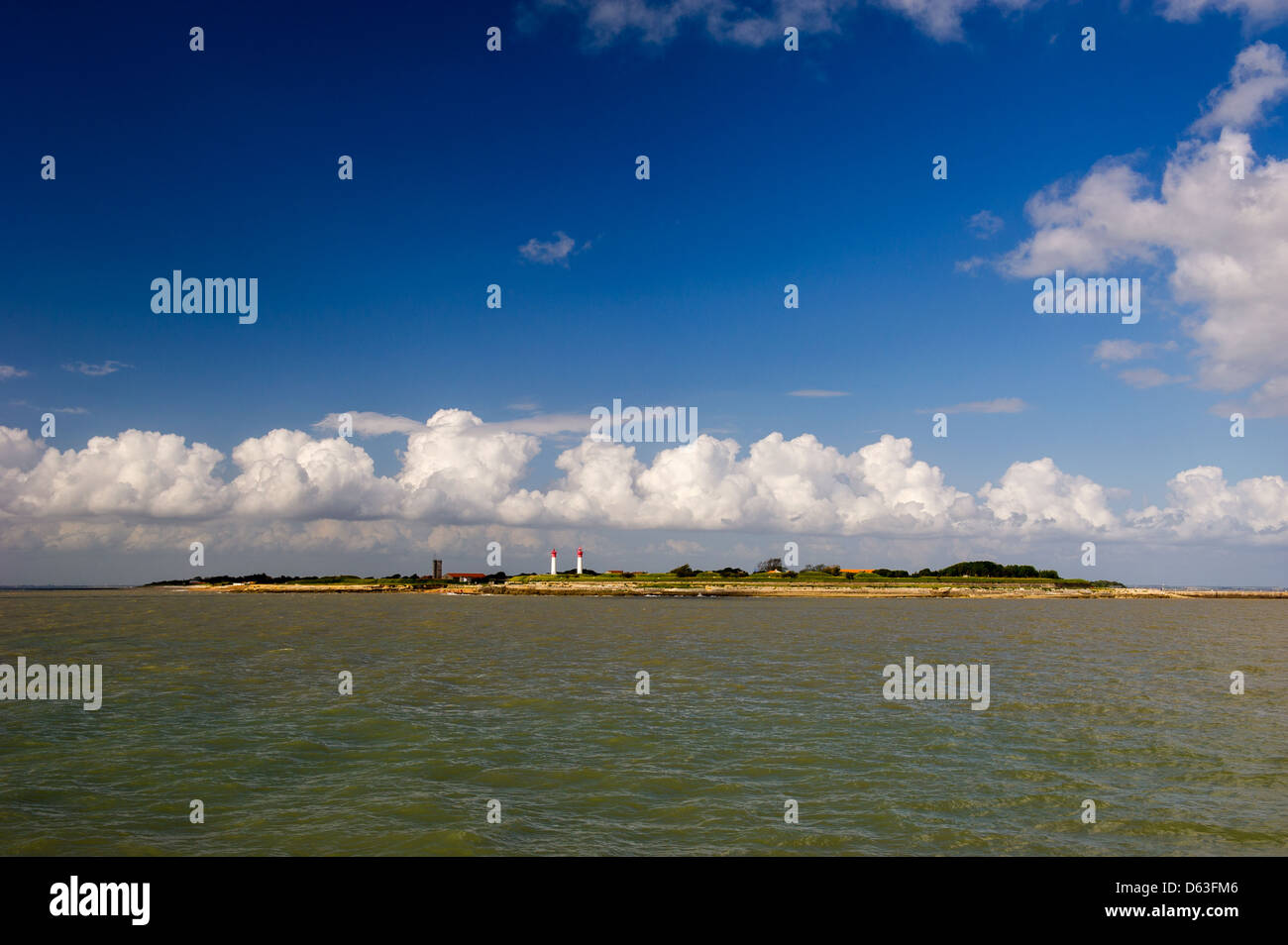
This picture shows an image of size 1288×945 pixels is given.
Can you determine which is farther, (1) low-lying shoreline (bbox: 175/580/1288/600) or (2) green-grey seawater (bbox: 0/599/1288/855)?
(1) low-lying shoreline (bbox: 175/580/1288/600)

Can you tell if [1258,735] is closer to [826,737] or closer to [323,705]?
[826,737]

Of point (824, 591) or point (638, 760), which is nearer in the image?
point (638, 760)

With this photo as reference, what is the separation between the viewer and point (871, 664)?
44344 millimetres

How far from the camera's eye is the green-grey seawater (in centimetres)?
1588

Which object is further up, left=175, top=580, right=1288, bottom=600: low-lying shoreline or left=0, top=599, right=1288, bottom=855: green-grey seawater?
left=0, top=599, right=1288, bottom=855: green-grey seawater

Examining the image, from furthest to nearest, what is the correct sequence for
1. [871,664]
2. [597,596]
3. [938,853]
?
[597,596] < [871,664] < [938,853]

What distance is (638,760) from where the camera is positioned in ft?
71.7

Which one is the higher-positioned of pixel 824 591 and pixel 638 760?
pixel 638 760

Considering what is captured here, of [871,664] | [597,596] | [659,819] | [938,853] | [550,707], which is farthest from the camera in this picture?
[597,596]
